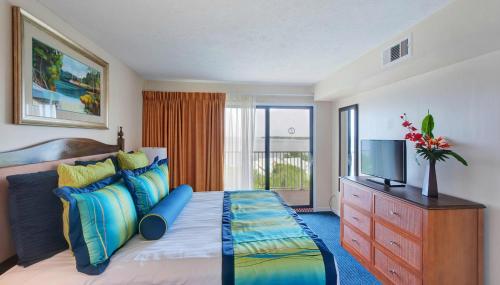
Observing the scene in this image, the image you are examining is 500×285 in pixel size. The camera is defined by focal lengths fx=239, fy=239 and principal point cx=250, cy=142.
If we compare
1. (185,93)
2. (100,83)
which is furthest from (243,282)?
(185,93)

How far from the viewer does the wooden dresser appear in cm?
183

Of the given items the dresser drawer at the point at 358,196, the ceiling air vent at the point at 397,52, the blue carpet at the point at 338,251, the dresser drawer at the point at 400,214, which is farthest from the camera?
the dresser drawer at the point at 358,196

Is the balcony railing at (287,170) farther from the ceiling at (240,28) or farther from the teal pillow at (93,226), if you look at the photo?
the teal pillow at (93,226)

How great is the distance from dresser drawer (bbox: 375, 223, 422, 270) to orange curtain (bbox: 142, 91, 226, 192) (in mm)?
2464

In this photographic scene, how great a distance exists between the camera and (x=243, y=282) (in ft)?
4.29

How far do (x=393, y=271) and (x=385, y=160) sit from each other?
1.12 m

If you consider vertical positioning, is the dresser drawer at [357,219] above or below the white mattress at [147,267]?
below

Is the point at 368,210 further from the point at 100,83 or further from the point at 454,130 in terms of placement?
the point at 100,83

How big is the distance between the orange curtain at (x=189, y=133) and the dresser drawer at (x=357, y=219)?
2000 millimetres

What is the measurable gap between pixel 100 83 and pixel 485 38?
3.32 m

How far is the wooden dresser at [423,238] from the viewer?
183cm

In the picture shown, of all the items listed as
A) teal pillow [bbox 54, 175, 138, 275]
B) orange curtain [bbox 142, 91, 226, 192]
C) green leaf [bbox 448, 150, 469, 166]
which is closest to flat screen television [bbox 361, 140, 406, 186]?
green leaf [bbox 448, 150, 469, 166]

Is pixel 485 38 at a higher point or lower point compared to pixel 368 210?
higher

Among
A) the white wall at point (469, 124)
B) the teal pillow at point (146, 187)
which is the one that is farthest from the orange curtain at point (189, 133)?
the white wall at point (469, 124)
